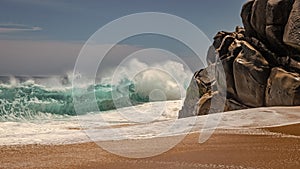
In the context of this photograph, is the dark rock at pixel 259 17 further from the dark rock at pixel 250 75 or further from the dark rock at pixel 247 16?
the dark rock at pixel 250 75

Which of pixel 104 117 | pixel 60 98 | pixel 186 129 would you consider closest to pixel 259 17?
pixel 186 129

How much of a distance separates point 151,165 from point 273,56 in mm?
10759

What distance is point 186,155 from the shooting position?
15.0 feet

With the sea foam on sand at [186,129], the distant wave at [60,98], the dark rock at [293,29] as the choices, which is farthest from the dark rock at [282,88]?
the distant wave at [60,98]

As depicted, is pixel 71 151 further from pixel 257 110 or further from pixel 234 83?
pixel 234 83

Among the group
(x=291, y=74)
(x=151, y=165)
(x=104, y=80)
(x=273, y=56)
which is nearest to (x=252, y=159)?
(x=151, y=165)

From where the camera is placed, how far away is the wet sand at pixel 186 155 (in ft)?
13.4

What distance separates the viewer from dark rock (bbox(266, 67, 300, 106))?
11789 mm

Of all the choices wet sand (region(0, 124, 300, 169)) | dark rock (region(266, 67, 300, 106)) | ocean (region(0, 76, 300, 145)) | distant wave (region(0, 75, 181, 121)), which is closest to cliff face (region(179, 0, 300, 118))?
dark rock (region(266, 67, 300, 106))

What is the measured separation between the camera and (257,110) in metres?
8.52

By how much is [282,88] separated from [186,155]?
28.9ft

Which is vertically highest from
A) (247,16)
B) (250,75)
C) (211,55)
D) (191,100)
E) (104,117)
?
(104,117)

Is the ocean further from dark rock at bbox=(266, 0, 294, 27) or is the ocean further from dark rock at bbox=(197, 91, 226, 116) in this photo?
dark rock at bbox=(266, 0, 294, 27)

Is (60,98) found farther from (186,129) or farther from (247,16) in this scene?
(186,129)
